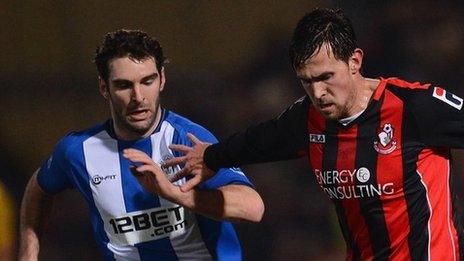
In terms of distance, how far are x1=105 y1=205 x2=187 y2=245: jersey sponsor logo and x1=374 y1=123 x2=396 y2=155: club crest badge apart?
2.71ft

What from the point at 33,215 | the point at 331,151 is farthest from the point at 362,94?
the point at 33,215

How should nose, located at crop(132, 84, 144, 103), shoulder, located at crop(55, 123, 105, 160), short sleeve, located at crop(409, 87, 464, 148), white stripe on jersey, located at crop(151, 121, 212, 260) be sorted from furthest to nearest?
1. shoulder, located at crop(55, 123, 105, 160)
2. white stripe on jersey, located at crop(151, 121, 212, 260)
3. nose, located at crop(132, 84, 144, 103)
4. short sleeve, located at crop(409, 87, 464, 148)

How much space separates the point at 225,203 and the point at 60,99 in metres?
2.32

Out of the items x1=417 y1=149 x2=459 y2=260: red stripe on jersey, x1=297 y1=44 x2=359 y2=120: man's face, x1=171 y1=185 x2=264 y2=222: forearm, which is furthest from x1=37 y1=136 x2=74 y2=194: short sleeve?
x1=417 y1=149 x2=459 y2=260: red stripe on jersey

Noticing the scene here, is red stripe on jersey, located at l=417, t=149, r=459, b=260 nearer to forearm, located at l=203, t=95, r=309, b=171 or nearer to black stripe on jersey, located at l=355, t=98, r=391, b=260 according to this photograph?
black stripe on jersey, located at l=355, t=98, r=391, b=260

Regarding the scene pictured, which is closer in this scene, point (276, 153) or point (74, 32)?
point (276, 153)

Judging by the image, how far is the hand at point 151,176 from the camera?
11.6 feet

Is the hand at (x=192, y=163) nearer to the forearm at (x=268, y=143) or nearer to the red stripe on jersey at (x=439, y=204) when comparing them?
the forearm at (x=268, y=143)

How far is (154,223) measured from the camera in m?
3.98

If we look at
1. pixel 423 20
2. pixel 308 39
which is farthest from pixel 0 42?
pixel 308 39

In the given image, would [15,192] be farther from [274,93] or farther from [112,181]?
[112,181]

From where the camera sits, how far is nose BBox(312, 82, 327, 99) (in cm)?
342

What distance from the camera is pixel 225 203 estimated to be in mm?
3734

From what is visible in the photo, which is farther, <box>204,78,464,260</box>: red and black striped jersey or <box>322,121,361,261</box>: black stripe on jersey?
<box>322,121,361,261</box>: black stripe on jersey
